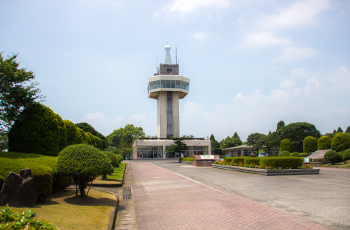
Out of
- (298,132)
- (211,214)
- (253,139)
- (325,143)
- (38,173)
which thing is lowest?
(211,214)

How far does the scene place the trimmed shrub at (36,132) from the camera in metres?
12.0

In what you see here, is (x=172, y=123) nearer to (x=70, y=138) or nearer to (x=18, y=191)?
(x=70, y=138)

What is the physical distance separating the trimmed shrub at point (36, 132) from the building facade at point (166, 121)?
5596 cm

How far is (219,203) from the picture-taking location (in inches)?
359

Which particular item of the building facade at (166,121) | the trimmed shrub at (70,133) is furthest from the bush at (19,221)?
the building facade at (166,121)

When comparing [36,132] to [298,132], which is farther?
[298,132]

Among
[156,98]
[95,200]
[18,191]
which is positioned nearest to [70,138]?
[95,200]

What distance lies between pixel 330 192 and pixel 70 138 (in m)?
14.9

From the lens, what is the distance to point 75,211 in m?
7.21

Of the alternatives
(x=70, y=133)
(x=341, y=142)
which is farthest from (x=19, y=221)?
(x=341, y=142)

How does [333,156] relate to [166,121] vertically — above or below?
below

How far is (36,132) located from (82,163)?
5.18 meters

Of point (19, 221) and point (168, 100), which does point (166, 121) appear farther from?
point (19, 221)

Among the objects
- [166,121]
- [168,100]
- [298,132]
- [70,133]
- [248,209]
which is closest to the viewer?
[248,209]
